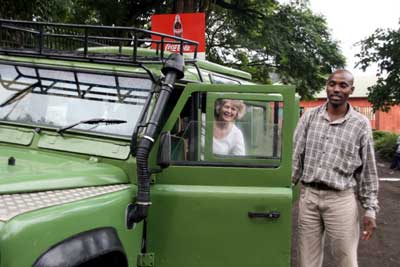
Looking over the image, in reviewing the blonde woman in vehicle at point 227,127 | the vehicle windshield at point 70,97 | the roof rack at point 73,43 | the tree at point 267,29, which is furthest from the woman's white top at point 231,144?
the tree at point 267,29

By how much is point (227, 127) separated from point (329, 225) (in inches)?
44.1

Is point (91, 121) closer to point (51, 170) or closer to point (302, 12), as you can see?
point (51, 170)

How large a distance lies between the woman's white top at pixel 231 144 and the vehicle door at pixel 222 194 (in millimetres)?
25

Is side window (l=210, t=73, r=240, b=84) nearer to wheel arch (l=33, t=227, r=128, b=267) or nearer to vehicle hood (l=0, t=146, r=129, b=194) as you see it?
vehicle hood (l=0, t=146, r=129, b=194)

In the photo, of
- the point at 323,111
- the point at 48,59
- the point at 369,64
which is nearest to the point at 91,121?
the point at 48,59

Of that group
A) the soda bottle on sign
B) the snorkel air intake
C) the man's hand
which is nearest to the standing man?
the man's hand

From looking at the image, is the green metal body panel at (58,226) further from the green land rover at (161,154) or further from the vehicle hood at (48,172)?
the vehicle hood at (48,172)

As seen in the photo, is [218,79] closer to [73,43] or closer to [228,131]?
[228,131]

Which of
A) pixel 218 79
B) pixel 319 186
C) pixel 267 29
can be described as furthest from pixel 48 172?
pixel 267 29

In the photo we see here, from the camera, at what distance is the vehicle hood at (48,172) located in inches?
97.3

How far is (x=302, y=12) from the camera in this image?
17297 millimetres

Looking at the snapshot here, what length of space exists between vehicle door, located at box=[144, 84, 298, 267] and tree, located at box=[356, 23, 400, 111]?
550 inches

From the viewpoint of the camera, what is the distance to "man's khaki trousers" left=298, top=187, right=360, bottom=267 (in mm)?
3631

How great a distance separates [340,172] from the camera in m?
3.60
